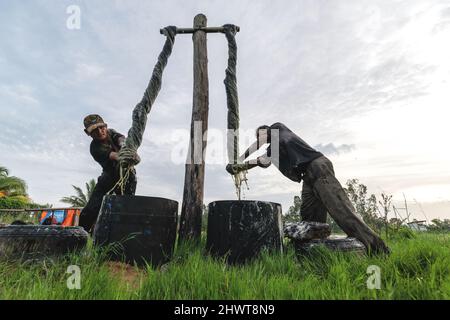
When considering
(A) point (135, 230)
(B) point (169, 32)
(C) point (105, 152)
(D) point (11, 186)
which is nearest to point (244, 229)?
(A) point (135, 230)

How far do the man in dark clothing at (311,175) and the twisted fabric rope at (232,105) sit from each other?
0.15 meters

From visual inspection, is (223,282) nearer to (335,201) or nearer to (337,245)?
(337,245)

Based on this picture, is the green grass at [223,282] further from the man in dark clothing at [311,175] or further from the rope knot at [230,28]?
the rope knot at [230,28]

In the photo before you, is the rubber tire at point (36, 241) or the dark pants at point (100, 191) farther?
the dark pants at point (100, 191)

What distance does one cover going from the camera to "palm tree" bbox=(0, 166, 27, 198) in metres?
23.3

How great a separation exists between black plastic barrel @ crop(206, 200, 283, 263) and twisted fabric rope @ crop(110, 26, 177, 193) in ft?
4.06

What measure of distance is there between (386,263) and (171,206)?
234 cm

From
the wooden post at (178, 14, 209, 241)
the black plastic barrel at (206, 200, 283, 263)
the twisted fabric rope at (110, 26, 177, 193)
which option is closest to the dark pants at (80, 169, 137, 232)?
the twisted fabric rope at (110, 26, 177, 193)

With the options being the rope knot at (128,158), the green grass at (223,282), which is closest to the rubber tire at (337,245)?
the green grass at (223,282)

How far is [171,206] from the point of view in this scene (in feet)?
11.1

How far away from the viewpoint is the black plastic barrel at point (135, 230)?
3043mm
